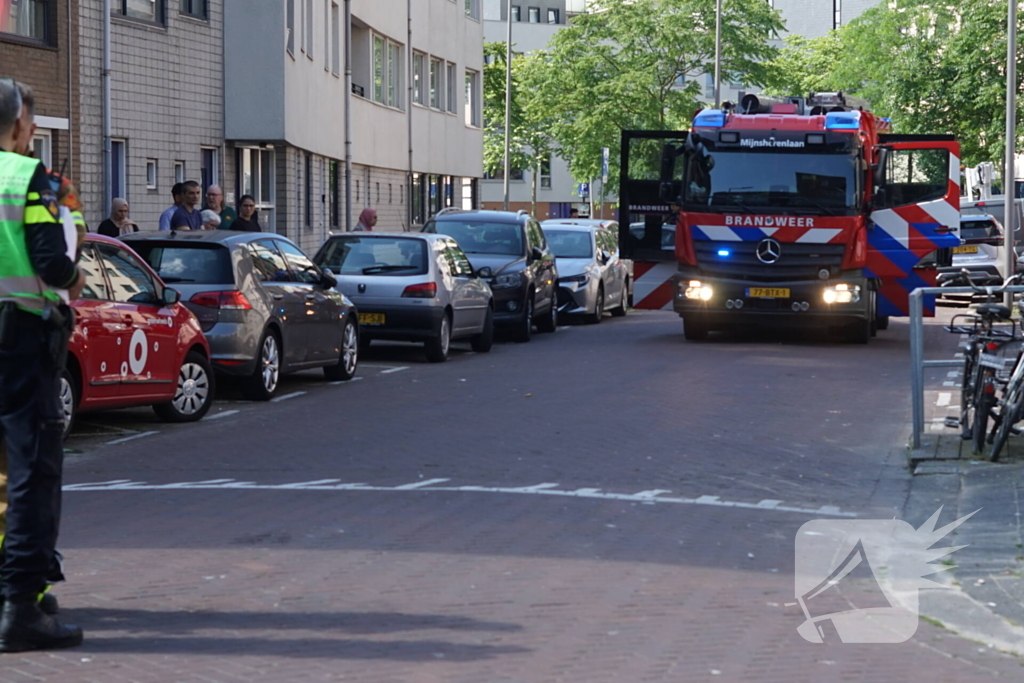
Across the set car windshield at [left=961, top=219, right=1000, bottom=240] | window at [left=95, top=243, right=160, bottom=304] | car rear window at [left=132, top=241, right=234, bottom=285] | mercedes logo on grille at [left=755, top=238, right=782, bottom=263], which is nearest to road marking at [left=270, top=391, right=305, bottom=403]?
car rear window at [left=132, top=241, right=234, bottom=285]

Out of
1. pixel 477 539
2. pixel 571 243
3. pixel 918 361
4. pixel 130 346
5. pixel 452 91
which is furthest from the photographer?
pixel 452 91

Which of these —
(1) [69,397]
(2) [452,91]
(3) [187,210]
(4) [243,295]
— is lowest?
(1) [69,397]

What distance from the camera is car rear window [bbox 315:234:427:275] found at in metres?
19.3

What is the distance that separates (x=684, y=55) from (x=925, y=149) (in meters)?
36.4

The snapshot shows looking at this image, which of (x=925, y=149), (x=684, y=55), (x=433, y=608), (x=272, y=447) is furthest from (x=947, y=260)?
(x=684, y=55)

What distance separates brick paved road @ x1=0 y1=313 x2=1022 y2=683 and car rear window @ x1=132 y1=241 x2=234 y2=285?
3.95 feet

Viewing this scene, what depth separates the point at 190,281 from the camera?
14.6 m

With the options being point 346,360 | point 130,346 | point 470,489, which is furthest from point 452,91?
point 470,489

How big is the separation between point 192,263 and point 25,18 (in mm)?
8405

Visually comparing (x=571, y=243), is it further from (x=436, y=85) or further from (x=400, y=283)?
(x=436, y=85)

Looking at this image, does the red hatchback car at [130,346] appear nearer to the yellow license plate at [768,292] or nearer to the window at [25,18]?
the window at [25,18]

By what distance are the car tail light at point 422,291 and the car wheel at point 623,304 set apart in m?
11.0

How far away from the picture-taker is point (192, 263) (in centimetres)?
1460

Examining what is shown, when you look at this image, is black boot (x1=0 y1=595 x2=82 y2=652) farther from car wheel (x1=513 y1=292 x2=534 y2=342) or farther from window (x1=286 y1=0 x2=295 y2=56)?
window (x1=286 y1=0 x2=295 y2=56)
